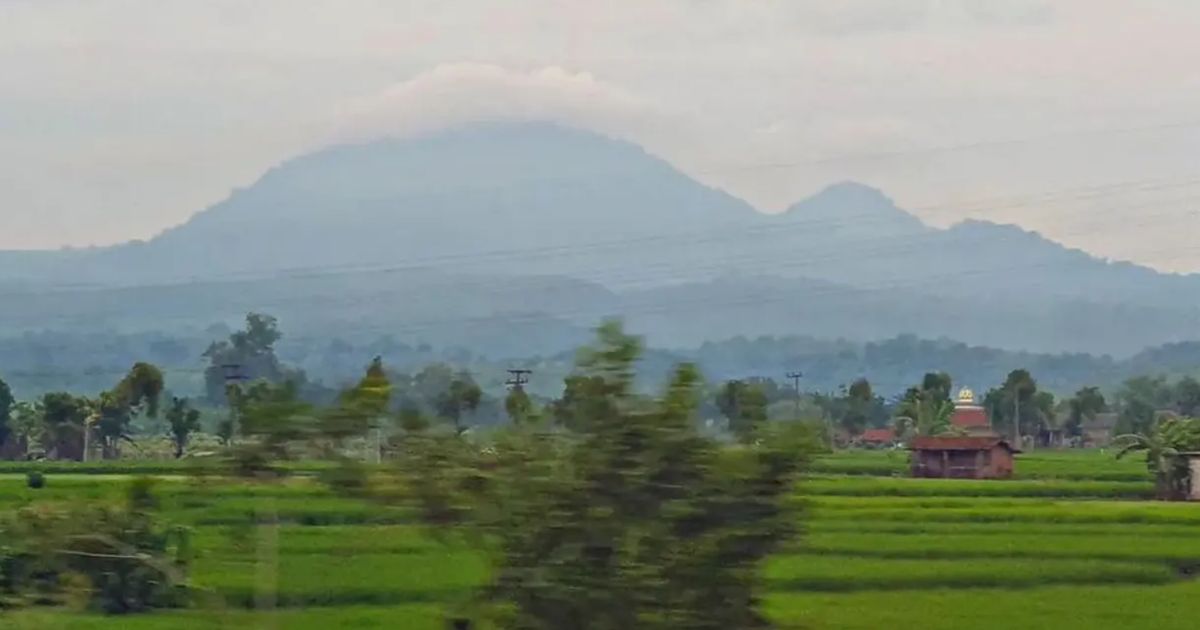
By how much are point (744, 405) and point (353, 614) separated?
9.88 meters

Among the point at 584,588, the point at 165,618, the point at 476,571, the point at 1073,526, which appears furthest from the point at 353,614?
the point at 1073,526

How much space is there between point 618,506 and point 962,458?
131ft

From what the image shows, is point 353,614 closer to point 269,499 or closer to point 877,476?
point 269,499

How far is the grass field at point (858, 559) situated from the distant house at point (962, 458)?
360 centimetres

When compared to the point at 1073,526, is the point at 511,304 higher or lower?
higher

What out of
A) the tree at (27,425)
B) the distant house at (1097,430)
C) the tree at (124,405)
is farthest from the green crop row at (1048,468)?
the distant house at (1097,430)

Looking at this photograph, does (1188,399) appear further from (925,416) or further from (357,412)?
(357,412)

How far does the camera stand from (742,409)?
742 centimetres

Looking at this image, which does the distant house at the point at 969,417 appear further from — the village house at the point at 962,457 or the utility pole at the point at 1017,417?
the village house at the point at 962,457

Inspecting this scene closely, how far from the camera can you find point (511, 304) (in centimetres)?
11556

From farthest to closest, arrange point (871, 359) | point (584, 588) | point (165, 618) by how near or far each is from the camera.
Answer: point (871, 359)
point (165, 618)
point (584, 588)

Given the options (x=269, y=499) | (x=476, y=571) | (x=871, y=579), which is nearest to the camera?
(x=269, y=499)

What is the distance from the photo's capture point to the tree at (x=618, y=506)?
22.4 feet

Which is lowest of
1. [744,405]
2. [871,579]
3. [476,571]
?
[871,579]
